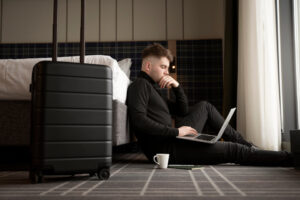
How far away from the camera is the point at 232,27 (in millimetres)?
3197

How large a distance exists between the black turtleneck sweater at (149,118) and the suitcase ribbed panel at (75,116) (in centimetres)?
62

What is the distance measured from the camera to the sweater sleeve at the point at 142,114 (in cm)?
199

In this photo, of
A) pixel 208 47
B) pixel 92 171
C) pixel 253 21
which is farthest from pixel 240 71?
pixel 92 171

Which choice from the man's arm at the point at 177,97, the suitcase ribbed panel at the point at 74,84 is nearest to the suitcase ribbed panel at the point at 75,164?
the suitcase ribbed panel at the point at 74,84

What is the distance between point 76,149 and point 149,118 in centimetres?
79

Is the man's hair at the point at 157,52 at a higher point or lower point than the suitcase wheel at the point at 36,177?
higher

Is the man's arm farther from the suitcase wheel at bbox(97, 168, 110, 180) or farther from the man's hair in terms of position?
the suitcase wheel at bbox(97, 168, 110, 180)

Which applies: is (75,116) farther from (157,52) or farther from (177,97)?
(177,97)

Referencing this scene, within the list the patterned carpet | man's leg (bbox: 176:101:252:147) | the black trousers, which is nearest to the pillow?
man's leg (bbox: 176:101:252:147)

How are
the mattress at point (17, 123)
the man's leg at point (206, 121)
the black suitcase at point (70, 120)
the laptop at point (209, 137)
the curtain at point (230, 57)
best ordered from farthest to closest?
the curtain at point (230, 57)
the man's leg at point (206, 121)
the mattress at point (17, 123)
the laptop at point (209, 137)
the black suitcase at point (70, 120)

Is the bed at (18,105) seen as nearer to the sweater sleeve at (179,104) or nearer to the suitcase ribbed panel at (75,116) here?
the sweater sleeve at (179,104)

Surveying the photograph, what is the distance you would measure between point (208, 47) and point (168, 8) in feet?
2.27

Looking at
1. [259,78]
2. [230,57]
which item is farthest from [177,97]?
[230,57]

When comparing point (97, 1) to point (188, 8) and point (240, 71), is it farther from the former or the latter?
point (240, 71)
